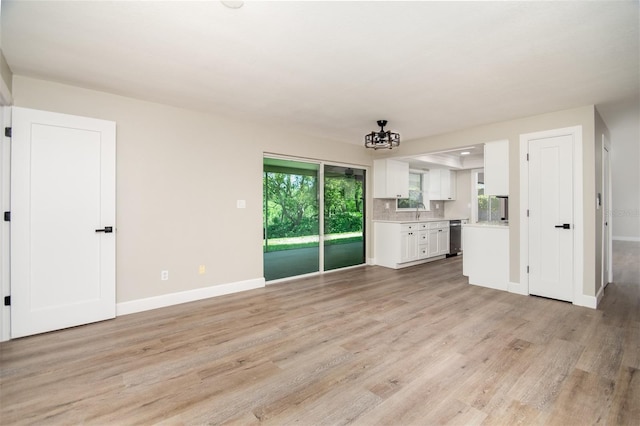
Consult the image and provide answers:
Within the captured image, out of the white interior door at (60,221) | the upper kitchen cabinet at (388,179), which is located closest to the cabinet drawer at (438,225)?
the upper kitchen cabinet at (388,179)

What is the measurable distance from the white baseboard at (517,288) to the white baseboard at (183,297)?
146 inches

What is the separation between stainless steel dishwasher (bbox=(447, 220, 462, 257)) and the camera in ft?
23.2

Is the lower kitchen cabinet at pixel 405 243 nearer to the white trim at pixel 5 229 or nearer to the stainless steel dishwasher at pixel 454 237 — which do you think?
the stainless steel dishwasher at pixel 454 237

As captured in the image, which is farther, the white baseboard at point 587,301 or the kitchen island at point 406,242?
the kitchen island at point 406,242

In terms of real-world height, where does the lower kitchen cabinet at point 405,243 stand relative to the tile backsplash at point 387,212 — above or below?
below

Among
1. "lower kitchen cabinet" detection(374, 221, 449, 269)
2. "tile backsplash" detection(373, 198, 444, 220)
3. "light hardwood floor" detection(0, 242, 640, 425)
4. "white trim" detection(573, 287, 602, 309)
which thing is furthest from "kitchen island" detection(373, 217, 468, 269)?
"white trim" detection(573, 287, 602, 309)

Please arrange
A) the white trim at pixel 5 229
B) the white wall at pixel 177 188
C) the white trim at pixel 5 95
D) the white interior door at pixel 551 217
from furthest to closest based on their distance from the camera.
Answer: the white interior door at pixel 551 217, the white wall at pixel 177 188, the white trim at pixel 5 229, the white trim at pixel 5 95

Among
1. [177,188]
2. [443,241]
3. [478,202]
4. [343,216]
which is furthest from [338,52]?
[478,202]

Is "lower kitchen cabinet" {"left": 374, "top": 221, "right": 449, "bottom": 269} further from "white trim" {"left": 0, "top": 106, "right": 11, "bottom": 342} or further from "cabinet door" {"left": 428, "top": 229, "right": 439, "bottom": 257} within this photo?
"white trim" {"left": 0, "top": 106, "right": 11, "bottom": 342}

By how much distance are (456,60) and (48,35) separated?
3.25m

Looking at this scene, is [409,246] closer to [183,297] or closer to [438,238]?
[438,238]

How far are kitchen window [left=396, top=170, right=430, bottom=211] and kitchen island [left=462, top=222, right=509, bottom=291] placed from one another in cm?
230

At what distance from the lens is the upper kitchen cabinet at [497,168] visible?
432 cm

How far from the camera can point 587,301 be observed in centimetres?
361
